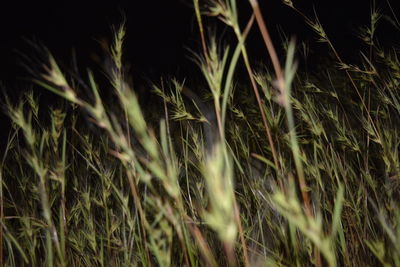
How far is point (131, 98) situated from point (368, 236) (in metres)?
0.75

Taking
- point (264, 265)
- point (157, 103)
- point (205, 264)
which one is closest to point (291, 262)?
point (264, 265)

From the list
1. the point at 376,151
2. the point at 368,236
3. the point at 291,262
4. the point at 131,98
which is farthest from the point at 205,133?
the point at 131,98

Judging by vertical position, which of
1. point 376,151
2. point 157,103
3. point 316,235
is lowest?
point 157,103

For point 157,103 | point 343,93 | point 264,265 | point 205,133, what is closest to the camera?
point 264,265

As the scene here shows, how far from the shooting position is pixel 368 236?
109 cm

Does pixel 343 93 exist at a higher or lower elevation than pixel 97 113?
lower

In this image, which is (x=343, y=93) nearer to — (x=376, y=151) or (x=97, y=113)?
(x=376, y=151)

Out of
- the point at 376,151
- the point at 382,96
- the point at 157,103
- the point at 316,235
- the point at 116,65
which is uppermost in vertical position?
the point at 116,65

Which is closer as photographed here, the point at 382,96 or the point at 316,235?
the point at 316,235

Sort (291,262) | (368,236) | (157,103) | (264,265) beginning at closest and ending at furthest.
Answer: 1. (291,262)
2. (264,265)
3. (368,236)
4. (157,103)

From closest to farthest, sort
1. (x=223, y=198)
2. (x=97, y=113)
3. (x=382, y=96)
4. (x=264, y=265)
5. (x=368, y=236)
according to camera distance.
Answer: (x=223, y=198) < (x=97, y=113) < (x=264, y=265) < (x=368, y=236) < (x=382, y=96)

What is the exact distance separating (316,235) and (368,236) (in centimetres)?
72

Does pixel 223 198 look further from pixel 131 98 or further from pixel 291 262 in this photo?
pixel 291 262

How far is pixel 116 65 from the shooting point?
0.87 m
